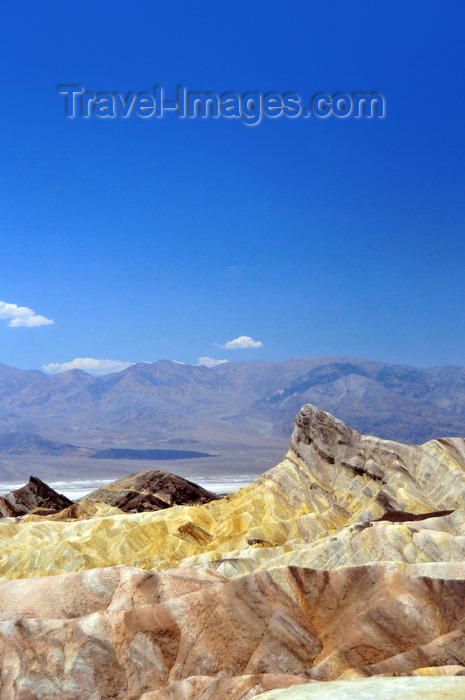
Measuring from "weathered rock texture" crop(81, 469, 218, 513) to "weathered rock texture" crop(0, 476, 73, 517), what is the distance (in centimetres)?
484

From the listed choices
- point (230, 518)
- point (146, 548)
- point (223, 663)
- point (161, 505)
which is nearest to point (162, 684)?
point (223, 663)

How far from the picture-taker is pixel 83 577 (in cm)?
3678

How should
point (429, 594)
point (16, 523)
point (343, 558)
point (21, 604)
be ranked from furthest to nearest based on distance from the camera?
point (16, 523) < point (343, 558) < point (21, 604) < point (429, 594)

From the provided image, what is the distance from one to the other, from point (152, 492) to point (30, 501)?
66.1 feet

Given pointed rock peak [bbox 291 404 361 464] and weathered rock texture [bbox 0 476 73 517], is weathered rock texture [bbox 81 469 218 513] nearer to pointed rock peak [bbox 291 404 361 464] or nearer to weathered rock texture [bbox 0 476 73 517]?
weathered rock texture [bbox 0 476 73 517]

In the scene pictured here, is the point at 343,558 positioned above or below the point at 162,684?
above

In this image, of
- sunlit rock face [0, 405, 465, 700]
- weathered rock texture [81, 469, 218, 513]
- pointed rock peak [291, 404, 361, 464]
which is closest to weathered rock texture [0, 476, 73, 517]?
weathered rock texture [81, 469, 218, 513]

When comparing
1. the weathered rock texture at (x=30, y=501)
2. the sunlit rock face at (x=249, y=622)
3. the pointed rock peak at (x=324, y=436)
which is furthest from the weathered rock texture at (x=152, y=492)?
the sunlit rock face at (x=249, y=622)

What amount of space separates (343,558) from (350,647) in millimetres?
13041

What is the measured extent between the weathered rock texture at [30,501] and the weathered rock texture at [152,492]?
15.9 ft

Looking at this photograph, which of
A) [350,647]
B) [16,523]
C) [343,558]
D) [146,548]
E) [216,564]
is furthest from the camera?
[16,523]

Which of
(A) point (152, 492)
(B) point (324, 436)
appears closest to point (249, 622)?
(B) point (324, 436)

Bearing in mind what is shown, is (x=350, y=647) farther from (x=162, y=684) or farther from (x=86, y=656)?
(x=86, y=656)

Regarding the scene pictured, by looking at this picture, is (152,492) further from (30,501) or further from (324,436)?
(324,436)
